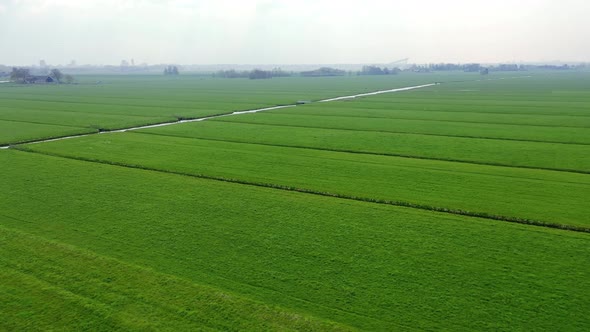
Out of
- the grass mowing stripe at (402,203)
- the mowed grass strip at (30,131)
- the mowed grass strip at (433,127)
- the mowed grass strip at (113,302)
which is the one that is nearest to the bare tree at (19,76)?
the mowed grass strip at (30,131)

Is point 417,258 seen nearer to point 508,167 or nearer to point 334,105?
point 508,167

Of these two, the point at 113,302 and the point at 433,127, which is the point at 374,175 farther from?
the point at 433,127

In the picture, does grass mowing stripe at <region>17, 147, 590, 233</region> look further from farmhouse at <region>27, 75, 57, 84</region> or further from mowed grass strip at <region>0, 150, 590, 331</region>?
farmhouse at <region>27, 75, 57, 84</region>

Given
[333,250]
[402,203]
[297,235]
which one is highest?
[402,203]

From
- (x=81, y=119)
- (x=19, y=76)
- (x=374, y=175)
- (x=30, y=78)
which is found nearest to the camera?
(x=374, y=175)

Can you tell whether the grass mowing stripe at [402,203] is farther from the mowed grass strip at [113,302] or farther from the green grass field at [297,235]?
the mowed grass strip at [113,302]

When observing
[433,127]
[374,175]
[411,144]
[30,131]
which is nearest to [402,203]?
[374,175]
